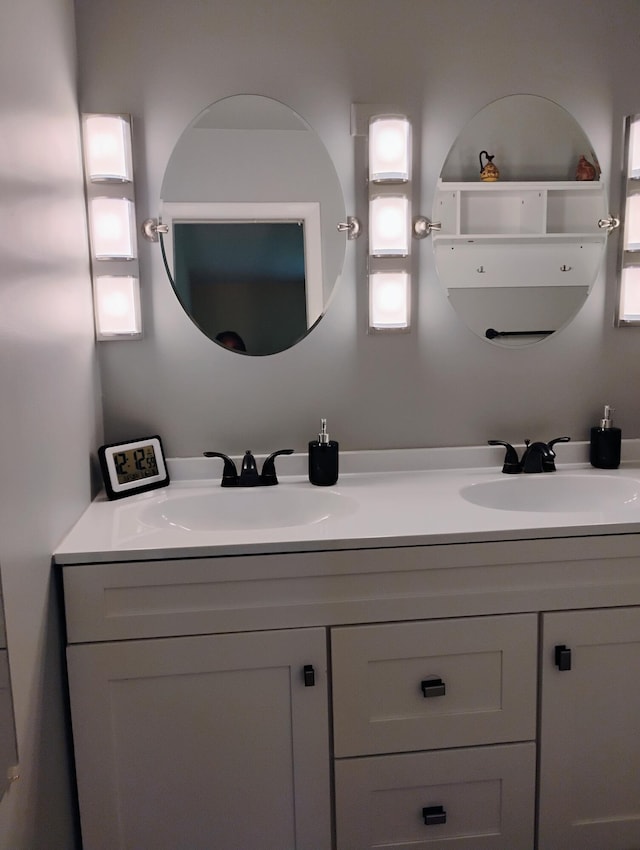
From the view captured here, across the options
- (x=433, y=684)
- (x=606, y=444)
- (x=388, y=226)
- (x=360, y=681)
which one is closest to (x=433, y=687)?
(x=433, y=684)

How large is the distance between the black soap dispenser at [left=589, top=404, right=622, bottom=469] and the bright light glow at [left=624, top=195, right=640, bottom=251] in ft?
1.47

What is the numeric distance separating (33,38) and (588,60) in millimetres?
1379

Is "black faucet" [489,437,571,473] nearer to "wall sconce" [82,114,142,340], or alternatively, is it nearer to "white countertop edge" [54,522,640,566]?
"white countertop edge" [54,522,640,566]

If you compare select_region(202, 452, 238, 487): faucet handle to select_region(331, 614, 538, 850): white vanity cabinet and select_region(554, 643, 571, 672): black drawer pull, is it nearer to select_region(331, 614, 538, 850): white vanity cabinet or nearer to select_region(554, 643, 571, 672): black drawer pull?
select_region(331, 614, 538, 850): white vanity cabinet

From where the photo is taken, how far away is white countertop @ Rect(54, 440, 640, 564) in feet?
4.35

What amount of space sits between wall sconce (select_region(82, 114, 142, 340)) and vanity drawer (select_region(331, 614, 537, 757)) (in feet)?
3.10

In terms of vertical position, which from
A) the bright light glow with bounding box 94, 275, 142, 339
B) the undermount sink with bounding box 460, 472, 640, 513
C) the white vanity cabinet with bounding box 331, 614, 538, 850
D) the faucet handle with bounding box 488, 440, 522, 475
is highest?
the bright light glow with bounding box 94, 275, 142, 339

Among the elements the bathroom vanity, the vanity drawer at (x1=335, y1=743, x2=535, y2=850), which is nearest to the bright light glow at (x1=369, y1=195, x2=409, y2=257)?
the bathroom vanity

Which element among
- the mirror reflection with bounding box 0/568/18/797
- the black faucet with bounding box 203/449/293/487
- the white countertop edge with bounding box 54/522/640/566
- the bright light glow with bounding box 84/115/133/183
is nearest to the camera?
the mirror reflection with bounding box 0/568/18/797

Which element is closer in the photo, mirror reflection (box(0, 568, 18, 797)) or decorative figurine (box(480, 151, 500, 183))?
mirror reflection (box(0, 568, 18, 797))

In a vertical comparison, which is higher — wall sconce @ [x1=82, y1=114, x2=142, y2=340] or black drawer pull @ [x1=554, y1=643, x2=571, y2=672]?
Answer: wall sconce @ [x1=82, y1=114, x2=142, y2=340]

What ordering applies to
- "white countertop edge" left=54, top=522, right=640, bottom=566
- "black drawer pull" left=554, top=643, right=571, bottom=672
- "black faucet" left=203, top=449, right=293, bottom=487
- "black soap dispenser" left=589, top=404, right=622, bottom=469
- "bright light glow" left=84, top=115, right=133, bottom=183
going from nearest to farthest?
1. "white countertop edge" left=54, top=522, right=640, bottom=566
2. "black drawer pull" left=554, top=643, right=571, bottom=672
3. "bright light glow" left=84, top=115, right=133, bottom=183
4. "black faucet" left=203, top=449, right=293, bottom=487
5. "black soap dispenser" left=589, top=404, right=622, bottom=469

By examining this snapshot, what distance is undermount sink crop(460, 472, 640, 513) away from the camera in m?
1.78

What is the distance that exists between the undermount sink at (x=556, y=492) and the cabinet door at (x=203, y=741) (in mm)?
668
